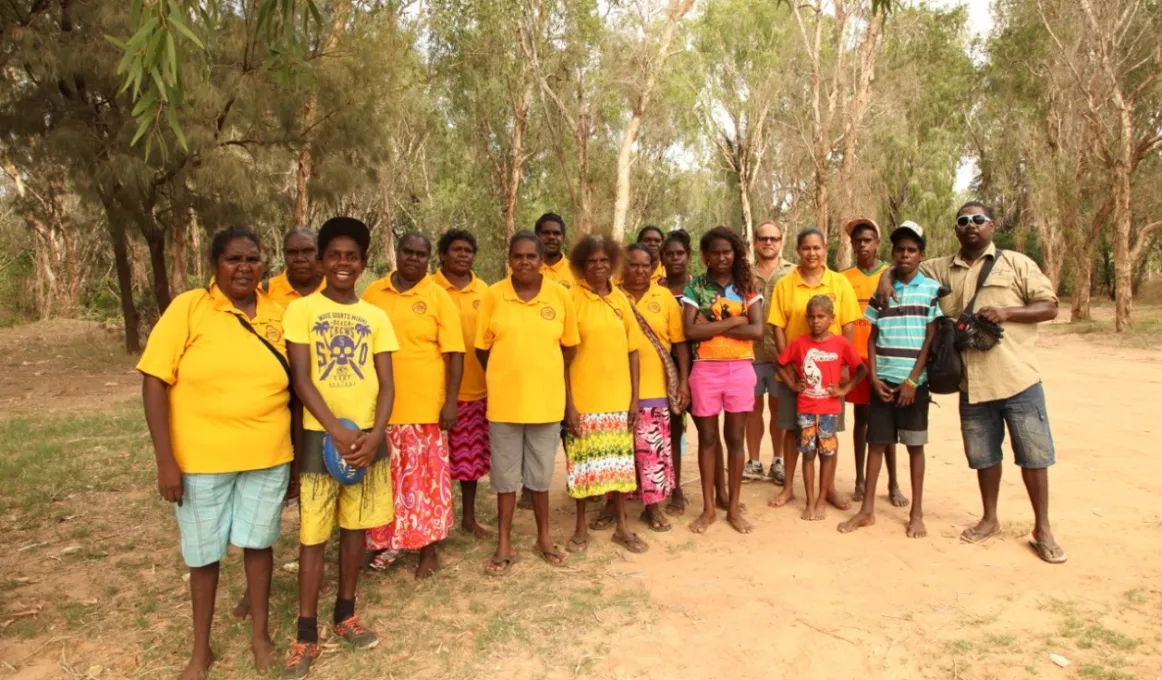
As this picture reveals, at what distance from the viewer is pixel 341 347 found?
2.84 metres

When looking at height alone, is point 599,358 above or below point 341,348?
below

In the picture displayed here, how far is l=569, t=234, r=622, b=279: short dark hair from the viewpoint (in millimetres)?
3934

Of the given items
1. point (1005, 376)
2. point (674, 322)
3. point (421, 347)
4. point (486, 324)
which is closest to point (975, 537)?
point (1005, 376)

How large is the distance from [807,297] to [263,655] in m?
3.64

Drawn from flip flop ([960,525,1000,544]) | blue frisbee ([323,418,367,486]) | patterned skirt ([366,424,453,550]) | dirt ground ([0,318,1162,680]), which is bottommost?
dirt ground ([0,318,1162,680])

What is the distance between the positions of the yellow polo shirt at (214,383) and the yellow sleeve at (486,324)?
47.8 inches

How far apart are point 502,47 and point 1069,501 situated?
20.5 m

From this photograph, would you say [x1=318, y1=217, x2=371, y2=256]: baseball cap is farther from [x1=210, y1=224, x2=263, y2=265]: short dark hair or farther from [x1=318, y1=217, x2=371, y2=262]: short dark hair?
[x1=210, y1=224, x2=263, y2=265]: short dark hair

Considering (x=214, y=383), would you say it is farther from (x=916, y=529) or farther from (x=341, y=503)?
(x=916, y=529)

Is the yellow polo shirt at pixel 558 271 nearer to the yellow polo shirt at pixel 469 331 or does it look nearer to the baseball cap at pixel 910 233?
the yellow polo shirt at pixel 469 331

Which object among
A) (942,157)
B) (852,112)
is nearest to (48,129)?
(852,112)

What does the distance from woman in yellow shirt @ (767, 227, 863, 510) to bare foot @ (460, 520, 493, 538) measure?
1.92m

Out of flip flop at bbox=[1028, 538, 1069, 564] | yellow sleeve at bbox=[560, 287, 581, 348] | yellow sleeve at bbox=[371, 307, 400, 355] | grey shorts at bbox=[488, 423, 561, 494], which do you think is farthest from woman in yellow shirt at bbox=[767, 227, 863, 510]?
yellow sleeve at bbox=[371, 307, 400, 355]

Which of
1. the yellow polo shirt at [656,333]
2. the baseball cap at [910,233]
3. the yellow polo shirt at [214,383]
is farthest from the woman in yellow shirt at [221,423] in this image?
the baseball cap at [910,233]
